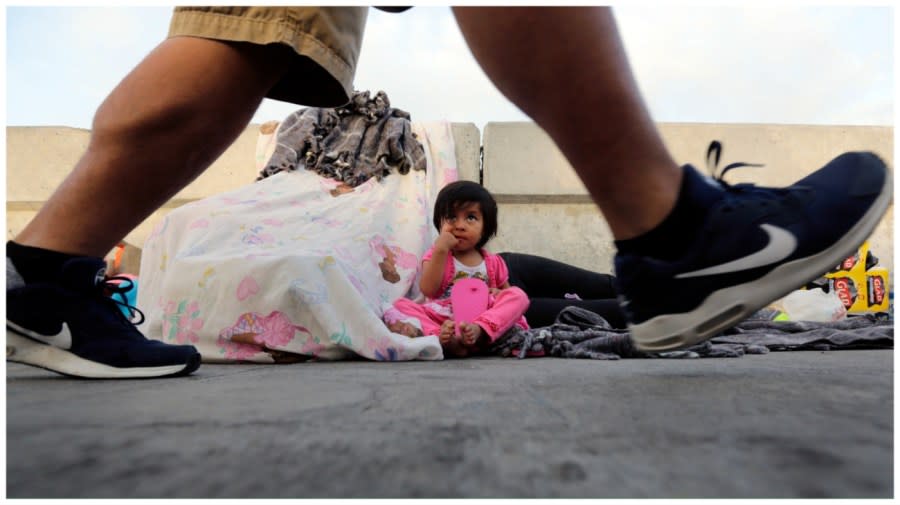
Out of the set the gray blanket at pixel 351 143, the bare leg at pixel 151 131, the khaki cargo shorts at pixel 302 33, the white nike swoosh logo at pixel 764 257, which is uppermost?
the gray blanket at pixel 351 143

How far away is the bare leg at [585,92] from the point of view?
1.96ft

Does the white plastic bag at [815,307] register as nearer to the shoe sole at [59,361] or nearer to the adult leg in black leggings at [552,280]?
the adult leg in black leggings at [552,280]

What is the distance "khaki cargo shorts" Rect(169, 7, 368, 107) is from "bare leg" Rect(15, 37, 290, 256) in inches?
0.9

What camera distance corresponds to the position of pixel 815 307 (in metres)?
2.56

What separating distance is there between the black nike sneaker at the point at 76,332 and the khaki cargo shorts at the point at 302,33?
1.16ft

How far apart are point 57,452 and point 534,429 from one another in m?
0.31

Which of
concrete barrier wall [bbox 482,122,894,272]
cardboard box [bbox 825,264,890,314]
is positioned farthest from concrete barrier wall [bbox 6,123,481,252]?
cardboard box [bbox 825,264,890,314]

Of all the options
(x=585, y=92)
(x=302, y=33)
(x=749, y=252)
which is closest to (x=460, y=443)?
(x=585, y=92)

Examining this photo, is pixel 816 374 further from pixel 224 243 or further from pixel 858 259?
pixel 858 259

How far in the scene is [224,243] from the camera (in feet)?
5.80

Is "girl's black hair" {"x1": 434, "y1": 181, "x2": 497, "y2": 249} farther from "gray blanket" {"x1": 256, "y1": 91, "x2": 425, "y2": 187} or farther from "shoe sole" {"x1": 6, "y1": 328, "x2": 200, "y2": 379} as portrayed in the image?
"shoe sole" {"x1": 6, "y1": 328, "x2": 200, "y2": 379}

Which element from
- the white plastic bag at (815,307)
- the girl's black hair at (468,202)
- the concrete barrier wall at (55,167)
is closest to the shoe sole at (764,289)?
the girl's black hair at (468,202)

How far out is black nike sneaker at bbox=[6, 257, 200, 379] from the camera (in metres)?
0.85

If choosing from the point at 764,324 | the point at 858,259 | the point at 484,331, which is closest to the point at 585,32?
the point at 484,331
